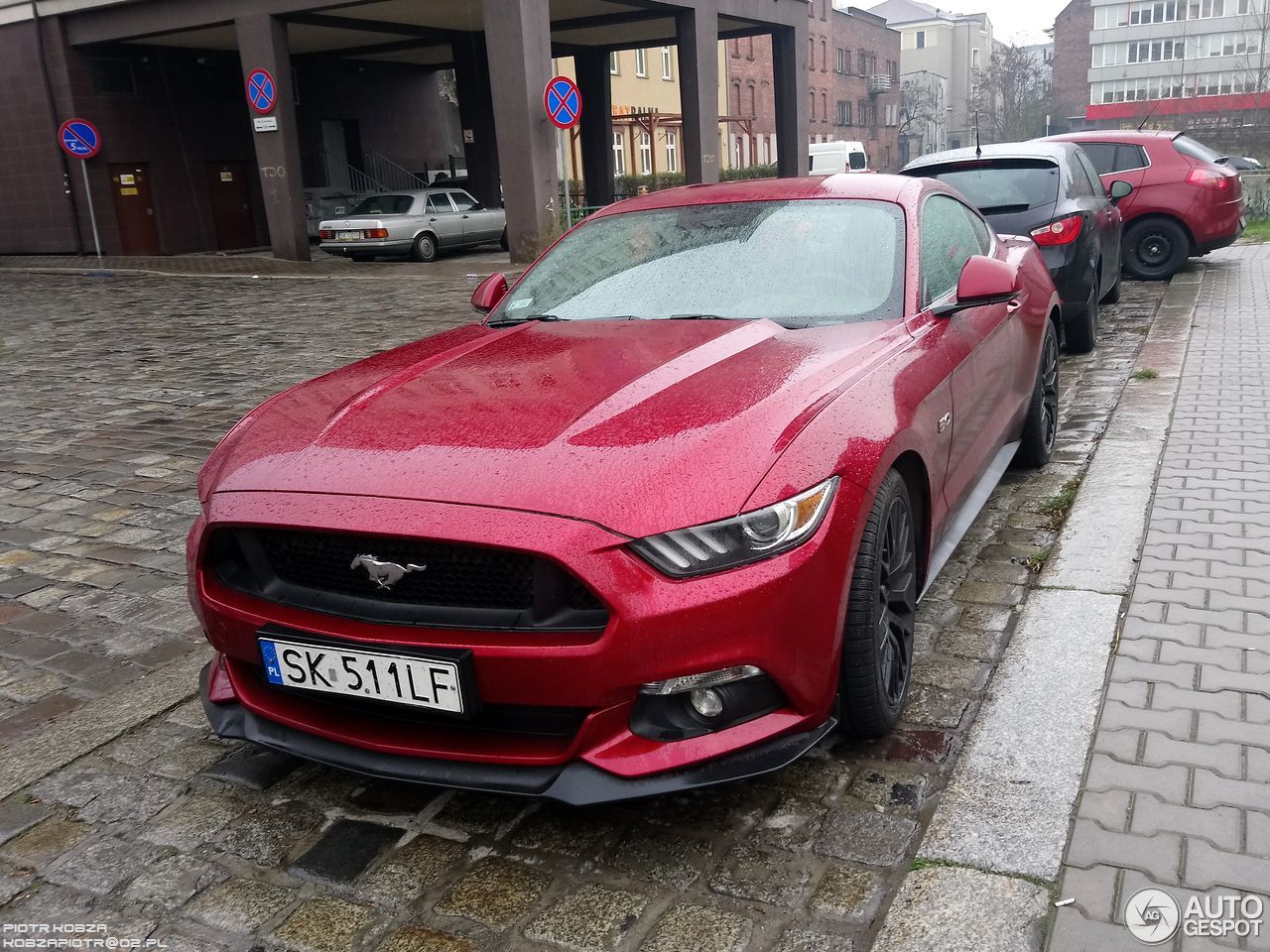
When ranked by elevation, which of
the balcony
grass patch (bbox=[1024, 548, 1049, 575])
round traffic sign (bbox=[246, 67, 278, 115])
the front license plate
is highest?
the balcony

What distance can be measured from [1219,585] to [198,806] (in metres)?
3.37

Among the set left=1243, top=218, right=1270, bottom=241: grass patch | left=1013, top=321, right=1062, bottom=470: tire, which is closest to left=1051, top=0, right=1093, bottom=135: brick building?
left=1243, top=218, right=1270, bottom=241: grass patch

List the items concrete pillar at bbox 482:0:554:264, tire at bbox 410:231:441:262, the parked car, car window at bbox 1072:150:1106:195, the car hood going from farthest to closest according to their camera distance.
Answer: tire at bbox 410:231:441:262 → the parked car → concrete pillar at bbox 482:0:554:264 → car window at bbox 1072:150:1106:195 → the car hood

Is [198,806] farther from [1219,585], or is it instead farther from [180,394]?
[180,394]

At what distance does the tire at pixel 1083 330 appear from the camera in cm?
833

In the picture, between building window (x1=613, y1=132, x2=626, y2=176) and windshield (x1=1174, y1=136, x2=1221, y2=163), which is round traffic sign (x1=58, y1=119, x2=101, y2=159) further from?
building window (x1=613, y1=132, x2=626, y2=176)

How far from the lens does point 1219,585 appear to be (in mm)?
3846

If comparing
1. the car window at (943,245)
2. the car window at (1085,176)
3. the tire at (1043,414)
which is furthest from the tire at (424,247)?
the car window at (943,245)

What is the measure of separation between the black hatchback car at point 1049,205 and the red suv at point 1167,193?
357 cm

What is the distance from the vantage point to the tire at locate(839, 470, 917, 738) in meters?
2.74

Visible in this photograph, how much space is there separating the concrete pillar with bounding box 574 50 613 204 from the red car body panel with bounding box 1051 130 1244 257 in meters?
19.6

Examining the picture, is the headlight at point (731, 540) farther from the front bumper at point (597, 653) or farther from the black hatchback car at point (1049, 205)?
the black hatchback car at point (1049, 205)

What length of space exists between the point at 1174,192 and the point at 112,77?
2152 cm

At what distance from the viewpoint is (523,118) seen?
1883cm
